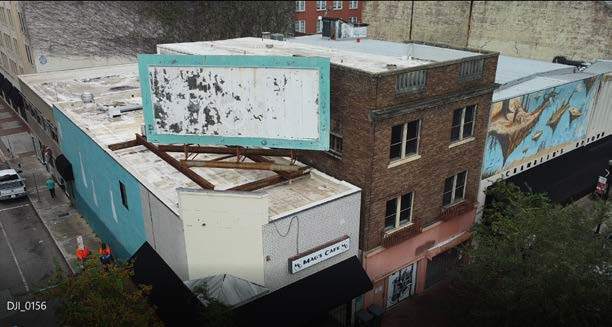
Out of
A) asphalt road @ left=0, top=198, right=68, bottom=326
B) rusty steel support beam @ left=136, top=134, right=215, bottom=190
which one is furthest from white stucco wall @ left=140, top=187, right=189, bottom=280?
asphalt road @ left=0, top=198, right=68, bottom=326

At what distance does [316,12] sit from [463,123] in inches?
2284

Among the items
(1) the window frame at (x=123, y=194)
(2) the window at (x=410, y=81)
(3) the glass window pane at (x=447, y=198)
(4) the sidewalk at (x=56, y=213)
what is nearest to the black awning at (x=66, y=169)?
(4) the sidewalk at (x=56, y=213)

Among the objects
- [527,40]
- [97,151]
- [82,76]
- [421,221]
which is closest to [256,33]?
[82,76]

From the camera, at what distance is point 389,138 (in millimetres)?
17594

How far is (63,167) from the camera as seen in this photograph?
2780 cm

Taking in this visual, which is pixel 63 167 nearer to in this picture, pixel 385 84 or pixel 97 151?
pixel 97 151

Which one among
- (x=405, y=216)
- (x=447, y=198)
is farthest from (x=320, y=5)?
(x=405, y=216)

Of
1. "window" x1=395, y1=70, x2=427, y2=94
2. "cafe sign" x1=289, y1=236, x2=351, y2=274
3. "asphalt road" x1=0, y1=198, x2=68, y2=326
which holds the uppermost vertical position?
"window" x1=395, y1=70, x2=427, y2=94

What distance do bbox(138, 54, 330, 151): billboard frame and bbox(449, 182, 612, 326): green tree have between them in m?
7.23

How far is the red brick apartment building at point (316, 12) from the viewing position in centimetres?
7275

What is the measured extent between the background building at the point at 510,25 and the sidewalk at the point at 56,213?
113 ft

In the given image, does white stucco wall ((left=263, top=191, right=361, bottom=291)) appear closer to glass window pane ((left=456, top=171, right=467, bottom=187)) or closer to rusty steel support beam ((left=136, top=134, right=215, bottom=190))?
rusty steel support beam ((left=136, top=134, right=215, bottom=190))

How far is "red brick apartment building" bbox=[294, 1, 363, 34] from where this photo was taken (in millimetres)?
72750

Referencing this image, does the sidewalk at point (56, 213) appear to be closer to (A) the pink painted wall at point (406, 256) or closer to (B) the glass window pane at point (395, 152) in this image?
(A) the pink painted wall at point (406, 256)
